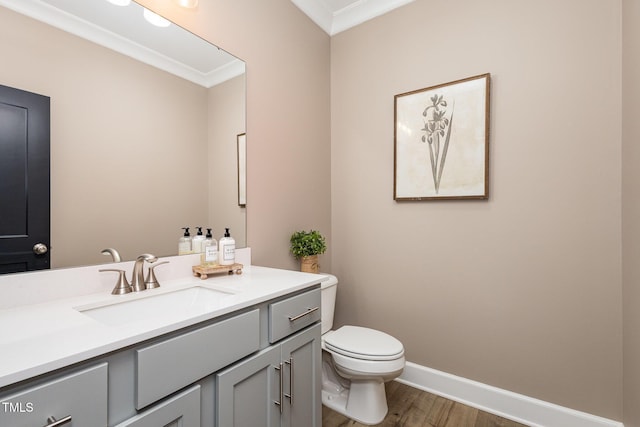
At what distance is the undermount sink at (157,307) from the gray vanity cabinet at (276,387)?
221 mm

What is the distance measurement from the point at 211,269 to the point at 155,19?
1.13 metres

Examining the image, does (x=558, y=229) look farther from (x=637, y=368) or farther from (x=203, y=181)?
(x=203, y=181)

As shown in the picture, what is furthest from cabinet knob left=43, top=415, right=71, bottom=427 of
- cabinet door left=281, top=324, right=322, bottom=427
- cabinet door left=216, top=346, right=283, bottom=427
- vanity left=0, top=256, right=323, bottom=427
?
cabinet door left=281, top=324, right=322, bottom=427

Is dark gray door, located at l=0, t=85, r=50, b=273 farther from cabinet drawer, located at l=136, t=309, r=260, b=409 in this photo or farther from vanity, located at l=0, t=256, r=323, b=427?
cabinet drawer, located at l=136, t=309, r=260, b=409

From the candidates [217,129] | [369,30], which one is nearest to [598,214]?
[369,30]

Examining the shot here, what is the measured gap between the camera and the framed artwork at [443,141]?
1753mm

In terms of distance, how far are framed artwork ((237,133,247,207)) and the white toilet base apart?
1.24 meters

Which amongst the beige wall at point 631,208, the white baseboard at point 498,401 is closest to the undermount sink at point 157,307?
the white baseboard at point 498,401

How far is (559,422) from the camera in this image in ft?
5.15

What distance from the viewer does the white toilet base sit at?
167 centimetres

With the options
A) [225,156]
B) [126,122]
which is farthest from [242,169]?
[126,122]

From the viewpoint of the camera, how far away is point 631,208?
1.33m

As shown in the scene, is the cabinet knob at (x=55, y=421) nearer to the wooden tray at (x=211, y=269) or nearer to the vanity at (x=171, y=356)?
the vanity at (x=171, y=356)

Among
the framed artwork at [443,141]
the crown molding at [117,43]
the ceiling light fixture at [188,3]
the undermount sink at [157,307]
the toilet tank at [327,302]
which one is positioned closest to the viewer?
the undermount sink at [157,307]
